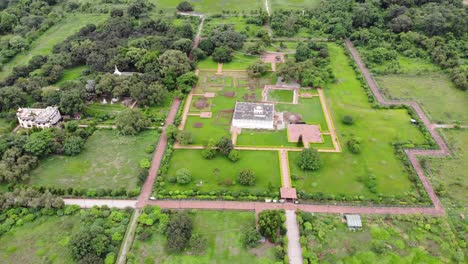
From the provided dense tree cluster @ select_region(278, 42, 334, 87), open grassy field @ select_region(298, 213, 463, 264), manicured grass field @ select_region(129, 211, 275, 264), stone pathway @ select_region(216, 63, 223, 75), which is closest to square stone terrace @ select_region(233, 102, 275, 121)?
dense tree cluster @ select_region(278, 42, 334, 87)

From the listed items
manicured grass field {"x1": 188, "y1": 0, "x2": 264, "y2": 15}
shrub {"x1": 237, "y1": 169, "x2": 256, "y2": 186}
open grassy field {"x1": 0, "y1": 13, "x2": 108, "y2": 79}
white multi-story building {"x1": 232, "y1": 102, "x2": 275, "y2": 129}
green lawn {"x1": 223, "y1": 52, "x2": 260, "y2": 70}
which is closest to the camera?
shrub {"x1": 237, "y1": 169, "x2": 256, "y2": 186}

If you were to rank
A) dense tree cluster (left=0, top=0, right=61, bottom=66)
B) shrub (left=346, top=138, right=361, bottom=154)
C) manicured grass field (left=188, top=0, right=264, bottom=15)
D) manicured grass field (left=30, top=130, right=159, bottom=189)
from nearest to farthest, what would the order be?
manicured grass field (left=30, top=130, right=159, bottom=189) < shrub (left=346, top=138, right=361, bottom=154) < dense tree cluster (left=0, top=0, right=61, bottom=66) < manicured grass field (left=188, top=0, right=264, bottom=15)

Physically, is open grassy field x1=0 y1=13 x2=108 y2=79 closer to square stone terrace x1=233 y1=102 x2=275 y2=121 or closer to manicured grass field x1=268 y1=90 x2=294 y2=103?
square stone terrace x1=233 y1=102 x2=275 y2=121

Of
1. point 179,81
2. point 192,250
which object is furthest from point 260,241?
point 179,81

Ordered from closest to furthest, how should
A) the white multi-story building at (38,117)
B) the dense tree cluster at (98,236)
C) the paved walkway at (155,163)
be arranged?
the dense tree cluster at (98,236), the paved walkway at (155,163), the white multi-story building at (38,117)

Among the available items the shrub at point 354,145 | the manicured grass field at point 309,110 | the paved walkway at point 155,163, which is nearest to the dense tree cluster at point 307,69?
the manicured grass field at point 309,110

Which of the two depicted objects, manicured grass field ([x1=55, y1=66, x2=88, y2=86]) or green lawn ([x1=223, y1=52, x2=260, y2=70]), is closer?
manicured grass field ([x1=55, y1=66, x2=88, y2=86])

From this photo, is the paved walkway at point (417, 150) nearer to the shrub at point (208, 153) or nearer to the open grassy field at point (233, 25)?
the open grassy field at point (233, 25)
